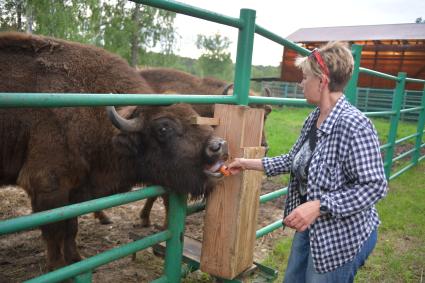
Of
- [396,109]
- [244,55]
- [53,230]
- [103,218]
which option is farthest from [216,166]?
[396,109]

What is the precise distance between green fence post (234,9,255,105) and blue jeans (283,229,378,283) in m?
1.27

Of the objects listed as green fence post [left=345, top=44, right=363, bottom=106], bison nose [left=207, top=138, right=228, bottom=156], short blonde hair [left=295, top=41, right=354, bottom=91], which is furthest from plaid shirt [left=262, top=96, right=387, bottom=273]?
green fence post [left=345, top=44, right=363, bottom=106]

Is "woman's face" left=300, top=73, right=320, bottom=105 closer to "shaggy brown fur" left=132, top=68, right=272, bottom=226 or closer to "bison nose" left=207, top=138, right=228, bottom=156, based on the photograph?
"bison nose" left=207, top=138, right=228, bottom=156

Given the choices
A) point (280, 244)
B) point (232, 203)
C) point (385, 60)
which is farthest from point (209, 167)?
point (385, 60)

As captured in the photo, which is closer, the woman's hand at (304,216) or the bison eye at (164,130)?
the woman's hand at (304,216)

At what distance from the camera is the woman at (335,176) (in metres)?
2.33

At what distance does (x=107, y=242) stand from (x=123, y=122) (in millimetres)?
2346

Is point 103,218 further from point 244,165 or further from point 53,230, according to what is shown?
point 244,165

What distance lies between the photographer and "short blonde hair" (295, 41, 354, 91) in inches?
99.4

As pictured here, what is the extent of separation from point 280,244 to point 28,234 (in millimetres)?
3494

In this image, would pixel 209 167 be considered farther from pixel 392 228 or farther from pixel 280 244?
pixel 392 228

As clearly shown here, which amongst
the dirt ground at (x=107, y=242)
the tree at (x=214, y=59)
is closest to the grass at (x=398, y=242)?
the dirt ground at (x=107, y=242)

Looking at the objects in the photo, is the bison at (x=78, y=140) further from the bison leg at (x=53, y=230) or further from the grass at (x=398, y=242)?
the grass at (x=398, y=242)

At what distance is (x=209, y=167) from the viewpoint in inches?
139
